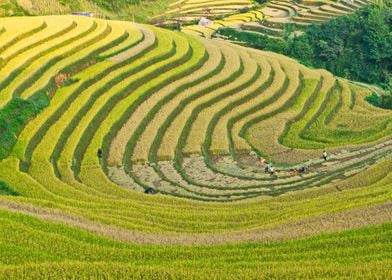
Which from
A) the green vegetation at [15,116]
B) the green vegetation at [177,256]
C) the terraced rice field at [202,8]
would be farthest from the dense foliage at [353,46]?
the green vegetation at [177,256]

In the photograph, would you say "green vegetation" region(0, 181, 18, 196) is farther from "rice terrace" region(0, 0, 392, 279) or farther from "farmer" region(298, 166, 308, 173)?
"farmer" region(298, 166, 308, 173)

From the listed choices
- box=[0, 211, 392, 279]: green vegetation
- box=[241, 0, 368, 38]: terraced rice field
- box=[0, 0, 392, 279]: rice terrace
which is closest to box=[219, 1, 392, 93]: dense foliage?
box=[0, 0, 392, 279]: rice terrace

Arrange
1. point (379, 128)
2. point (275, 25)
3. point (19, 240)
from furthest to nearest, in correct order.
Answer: point (275, 25)
point (379, 128)
point (19, 240)

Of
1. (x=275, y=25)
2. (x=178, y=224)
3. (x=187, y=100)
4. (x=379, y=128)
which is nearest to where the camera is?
(x=178, y=224)

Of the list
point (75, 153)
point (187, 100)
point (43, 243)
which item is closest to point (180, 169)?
point (75, 153)

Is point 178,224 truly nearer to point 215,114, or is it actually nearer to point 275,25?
point 215,114
